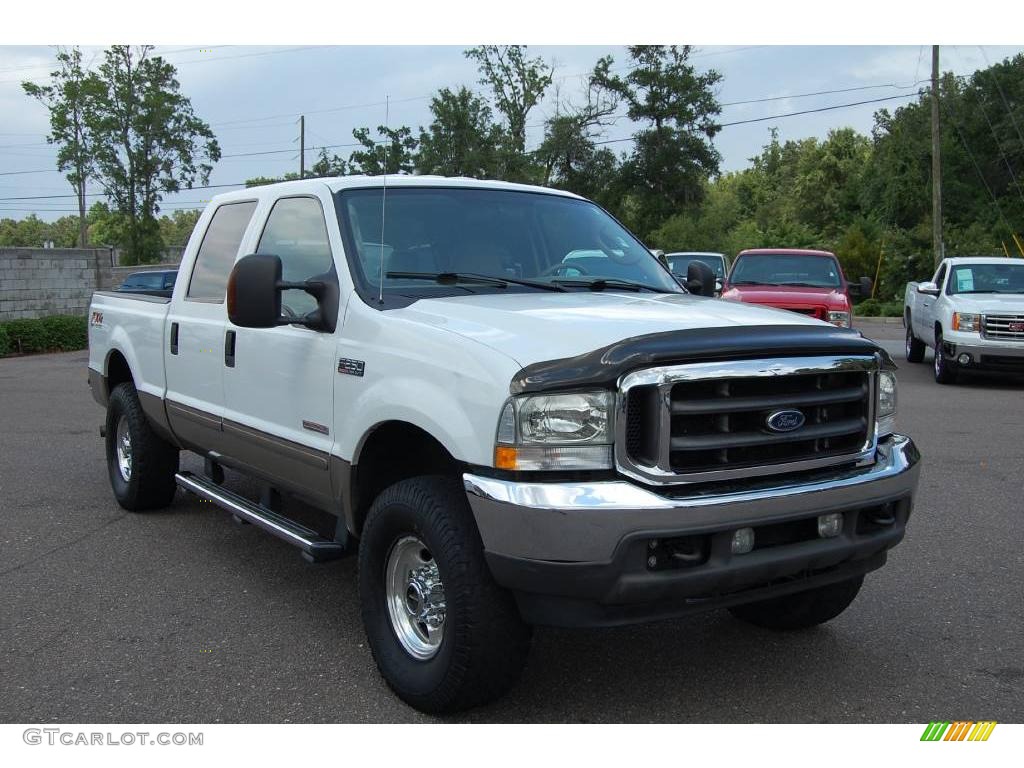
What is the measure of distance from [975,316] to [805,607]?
10.6m

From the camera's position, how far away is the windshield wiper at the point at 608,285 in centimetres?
475

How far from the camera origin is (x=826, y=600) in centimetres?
447

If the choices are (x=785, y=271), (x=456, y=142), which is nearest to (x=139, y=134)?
(x=456, y=142)

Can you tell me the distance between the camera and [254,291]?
4.16m

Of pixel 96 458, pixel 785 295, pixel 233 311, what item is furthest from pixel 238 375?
pixel 785 295

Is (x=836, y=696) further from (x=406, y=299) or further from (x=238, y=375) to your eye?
(x=238, y=375)

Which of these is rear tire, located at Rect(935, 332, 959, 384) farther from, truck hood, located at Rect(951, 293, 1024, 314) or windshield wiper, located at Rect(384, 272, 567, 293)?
windshield wiper, located at Rect(384, 272, 567, 293)

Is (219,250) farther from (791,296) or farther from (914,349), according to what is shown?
(914,349)

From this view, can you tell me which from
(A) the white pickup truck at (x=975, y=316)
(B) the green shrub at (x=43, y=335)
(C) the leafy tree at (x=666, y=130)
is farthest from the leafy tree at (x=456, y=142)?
(A) the white pickup truck at (x=975, y=316)

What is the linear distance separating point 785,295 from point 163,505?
9981 mm

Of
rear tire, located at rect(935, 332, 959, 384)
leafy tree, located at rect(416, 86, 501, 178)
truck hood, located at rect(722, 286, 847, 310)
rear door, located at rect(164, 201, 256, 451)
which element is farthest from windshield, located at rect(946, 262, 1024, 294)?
leafy tree, located at rect(416, 86, 501, 178)

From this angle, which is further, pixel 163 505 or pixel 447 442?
pixel 163 505

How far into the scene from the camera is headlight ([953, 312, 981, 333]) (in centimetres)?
1366

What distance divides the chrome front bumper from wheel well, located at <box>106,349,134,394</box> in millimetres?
4407
